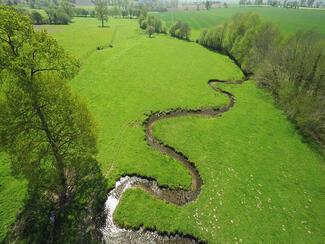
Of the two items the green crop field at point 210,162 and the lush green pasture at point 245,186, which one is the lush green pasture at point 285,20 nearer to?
the green crop field at point 210,162

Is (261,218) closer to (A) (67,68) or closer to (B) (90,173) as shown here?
(B) (90,173)

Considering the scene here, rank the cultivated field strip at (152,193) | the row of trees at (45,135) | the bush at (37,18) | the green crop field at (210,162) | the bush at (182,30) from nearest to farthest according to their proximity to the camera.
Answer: the row of trees at (45,135)
the cultivated field strip at (152,193)
the green crop field at (210,162)
the bush at (182,30)
the bush at (37,18)

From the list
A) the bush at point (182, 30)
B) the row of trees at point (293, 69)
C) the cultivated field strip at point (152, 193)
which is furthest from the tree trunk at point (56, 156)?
the bush at point (182, 30)

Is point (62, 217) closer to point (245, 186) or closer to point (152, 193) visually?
point (152, 193)

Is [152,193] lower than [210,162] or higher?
lower

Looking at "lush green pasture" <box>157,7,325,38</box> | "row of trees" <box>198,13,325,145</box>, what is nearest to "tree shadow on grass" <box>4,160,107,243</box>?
"row of trees" <box>198,13,325,145</box>

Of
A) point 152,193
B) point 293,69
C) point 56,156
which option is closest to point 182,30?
point 293,69
